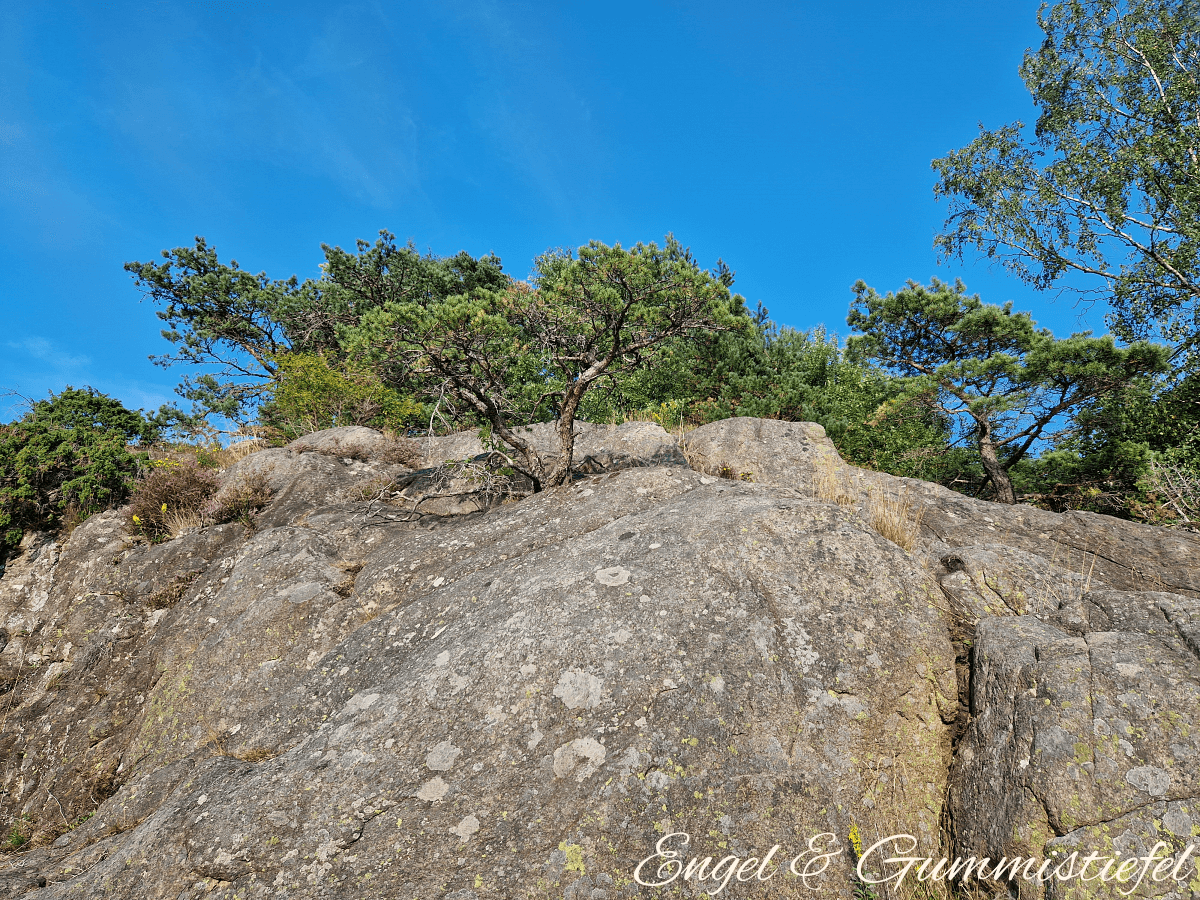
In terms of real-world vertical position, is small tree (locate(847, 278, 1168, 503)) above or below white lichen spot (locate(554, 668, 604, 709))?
above

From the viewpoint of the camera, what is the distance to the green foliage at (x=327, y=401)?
53.1 feet

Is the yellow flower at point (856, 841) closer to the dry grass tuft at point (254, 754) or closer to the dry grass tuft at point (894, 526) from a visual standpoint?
the dry grass tuft at point (894, 526)

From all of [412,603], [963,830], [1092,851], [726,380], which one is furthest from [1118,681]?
[726,380]

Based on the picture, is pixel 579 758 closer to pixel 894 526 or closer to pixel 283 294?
pixel 894 526

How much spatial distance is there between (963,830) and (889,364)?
66.2 feet

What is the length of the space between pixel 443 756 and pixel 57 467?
12.0 metres

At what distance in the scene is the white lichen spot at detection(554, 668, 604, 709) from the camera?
4.44m

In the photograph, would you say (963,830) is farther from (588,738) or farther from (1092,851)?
(588,738)

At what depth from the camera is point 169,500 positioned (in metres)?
9.86

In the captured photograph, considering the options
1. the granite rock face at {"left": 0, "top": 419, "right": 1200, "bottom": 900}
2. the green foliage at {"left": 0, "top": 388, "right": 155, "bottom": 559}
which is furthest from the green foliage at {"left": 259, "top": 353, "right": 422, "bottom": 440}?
the granite rock face at {"left": 0, "top": 419, "right": 1200, "bottom": 900}

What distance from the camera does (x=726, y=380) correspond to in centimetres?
2066

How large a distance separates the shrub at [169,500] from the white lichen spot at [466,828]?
830 centimetres

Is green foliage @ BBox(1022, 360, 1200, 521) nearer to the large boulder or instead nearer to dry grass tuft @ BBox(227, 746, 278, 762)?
the large boulder

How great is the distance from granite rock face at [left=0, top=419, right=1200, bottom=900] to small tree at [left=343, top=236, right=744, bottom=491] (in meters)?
2.86
